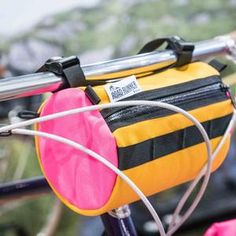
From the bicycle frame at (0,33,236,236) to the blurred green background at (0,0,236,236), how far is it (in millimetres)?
561

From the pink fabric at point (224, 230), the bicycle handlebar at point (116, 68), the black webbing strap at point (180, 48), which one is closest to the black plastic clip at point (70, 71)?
the bicycle handlebar at point (116, 68)

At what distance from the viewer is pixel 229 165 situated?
1.88m

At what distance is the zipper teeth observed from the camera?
49 centimetres

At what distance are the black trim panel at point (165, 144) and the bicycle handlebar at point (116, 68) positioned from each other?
10cm

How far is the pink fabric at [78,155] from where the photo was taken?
48 cm

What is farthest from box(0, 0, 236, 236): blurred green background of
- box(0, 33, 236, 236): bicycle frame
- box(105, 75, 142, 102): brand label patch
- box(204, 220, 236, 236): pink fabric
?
box(105, 75, 142, 102): brand label patch

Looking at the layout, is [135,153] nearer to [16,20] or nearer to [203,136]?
[203,136]

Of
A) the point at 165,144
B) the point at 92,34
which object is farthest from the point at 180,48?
the point at 92,34

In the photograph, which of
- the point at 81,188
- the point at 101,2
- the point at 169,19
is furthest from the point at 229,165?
the point at 81,188

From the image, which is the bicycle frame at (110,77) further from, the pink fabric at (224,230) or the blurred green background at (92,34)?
the blurred green background at (92,34)

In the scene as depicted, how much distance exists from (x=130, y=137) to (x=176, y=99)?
Answer: 0.32 ft

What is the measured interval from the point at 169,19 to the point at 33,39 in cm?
53

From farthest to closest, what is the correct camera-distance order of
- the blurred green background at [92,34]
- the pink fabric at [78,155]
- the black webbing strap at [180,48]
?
the blurred green background at [92,34]
the black webbing strap at [180,48]
the pink fabric at [78,155]

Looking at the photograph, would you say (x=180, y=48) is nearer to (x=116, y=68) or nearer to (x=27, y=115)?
(x=116, y=68)
